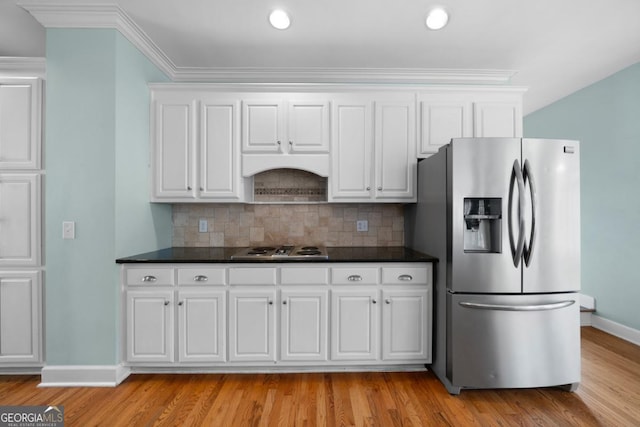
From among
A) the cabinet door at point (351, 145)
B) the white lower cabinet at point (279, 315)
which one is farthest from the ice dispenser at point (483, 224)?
the cabinet door at point (351, 145)

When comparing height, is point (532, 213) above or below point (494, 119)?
below

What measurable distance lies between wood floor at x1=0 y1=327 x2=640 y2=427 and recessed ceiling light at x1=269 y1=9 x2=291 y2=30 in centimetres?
268

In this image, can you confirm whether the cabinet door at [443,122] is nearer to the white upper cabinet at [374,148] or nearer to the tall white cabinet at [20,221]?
the white upper cabinet at [374,148]

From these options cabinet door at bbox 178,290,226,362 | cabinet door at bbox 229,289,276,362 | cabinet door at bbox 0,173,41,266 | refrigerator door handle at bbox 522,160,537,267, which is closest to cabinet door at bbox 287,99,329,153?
cabinet door at bbox 229,289,276,362

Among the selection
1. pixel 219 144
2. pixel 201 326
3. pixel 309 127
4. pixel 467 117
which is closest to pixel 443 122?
pixel 467 117

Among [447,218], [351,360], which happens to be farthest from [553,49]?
[351,360]

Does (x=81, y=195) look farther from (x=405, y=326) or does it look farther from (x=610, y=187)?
(x=610, y=187)

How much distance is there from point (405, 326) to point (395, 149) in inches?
59.7

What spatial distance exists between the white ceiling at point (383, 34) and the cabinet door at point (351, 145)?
475 mm

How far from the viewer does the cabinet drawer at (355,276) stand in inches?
102

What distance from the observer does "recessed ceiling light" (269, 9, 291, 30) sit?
237 cm

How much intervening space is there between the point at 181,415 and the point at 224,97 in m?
2.47

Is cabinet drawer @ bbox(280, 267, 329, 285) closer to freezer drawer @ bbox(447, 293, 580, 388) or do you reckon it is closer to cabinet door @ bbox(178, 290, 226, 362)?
cabinet door @ bbox(178, 290, 226, 362)

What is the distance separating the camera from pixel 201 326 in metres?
2.54
